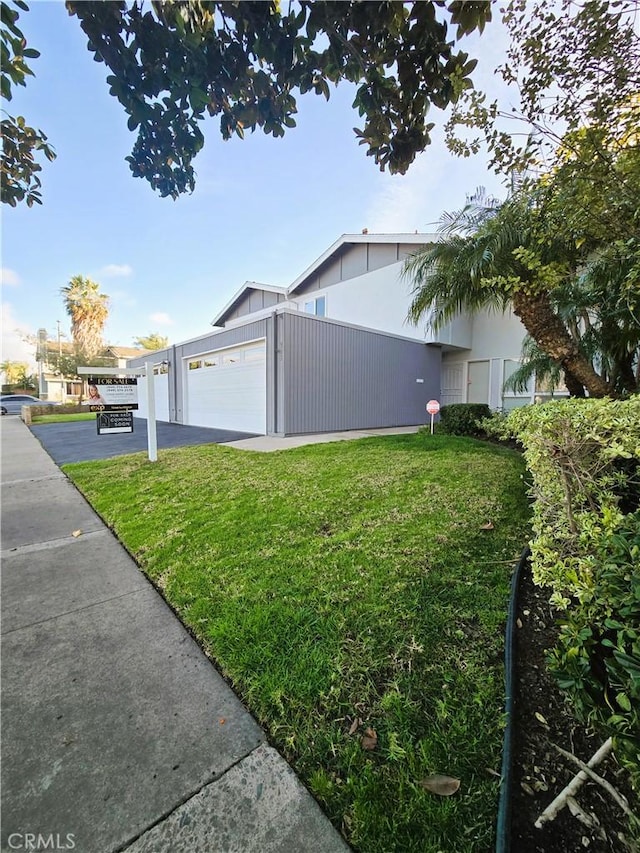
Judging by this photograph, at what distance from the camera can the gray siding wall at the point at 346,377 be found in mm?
9281

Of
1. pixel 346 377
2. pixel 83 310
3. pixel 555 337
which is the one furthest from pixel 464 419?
pixel 83 310

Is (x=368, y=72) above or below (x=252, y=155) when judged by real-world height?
below

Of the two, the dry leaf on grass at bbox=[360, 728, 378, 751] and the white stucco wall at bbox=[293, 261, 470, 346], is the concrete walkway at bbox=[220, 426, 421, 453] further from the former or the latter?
the dry leaf on grass at bbox=[360, 728, 378, 751]

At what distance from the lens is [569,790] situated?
1121 mm

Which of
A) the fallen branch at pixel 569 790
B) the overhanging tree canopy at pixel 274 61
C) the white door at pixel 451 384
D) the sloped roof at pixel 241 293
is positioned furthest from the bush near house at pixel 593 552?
the sloped roof at pixel 241 293

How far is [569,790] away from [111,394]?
24.8 feet

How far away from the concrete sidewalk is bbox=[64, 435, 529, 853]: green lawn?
12cm

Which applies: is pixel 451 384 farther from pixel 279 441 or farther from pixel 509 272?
pixel 509 272

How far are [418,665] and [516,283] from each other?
4.07m

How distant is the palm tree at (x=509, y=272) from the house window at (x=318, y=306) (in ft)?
25.8

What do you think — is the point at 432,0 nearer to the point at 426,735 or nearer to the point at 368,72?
the point at 368,72

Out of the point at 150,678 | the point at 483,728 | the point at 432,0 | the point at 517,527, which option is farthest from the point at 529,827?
the point at 432,0

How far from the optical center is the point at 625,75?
2.59 m

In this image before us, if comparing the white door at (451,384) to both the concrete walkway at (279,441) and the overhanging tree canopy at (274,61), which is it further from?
the overhanging tree canopy at (274,61)
